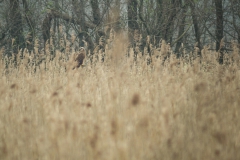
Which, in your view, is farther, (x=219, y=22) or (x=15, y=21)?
(x=15, y=21)

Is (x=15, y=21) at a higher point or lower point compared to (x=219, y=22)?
higher

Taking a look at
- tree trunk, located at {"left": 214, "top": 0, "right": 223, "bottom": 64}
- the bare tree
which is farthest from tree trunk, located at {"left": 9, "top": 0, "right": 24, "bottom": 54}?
tree trunk, located at {"left": 214, "top": 0, "right": 223, "bottom": 64}

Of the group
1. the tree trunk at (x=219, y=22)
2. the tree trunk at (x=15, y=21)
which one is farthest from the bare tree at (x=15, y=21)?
the tree trunk at (x=219, y=22)

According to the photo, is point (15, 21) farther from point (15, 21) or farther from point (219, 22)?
point (219, 22)

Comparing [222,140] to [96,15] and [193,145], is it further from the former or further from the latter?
[96,15]

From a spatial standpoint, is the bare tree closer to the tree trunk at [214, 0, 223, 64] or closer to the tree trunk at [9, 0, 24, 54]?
the tree trunk at [9, 0, 24, 54]

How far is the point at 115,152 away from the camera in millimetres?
1462

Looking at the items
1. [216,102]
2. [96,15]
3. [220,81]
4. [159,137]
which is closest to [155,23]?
[96,15]

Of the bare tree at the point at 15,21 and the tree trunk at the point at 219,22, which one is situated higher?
the bare tree at the point at 15,21

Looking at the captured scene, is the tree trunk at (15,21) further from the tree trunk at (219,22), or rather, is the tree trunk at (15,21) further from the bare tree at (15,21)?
the tree trunk at (219,22)

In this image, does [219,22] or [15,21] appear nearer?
[219,22]

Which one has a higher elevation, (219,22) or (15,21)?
(15,21)

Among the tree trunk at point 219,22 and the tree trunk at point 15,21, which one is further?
the tree trunk at point 15,21

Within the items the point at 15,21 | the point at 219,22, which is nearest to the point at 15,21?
the point at 15,21
